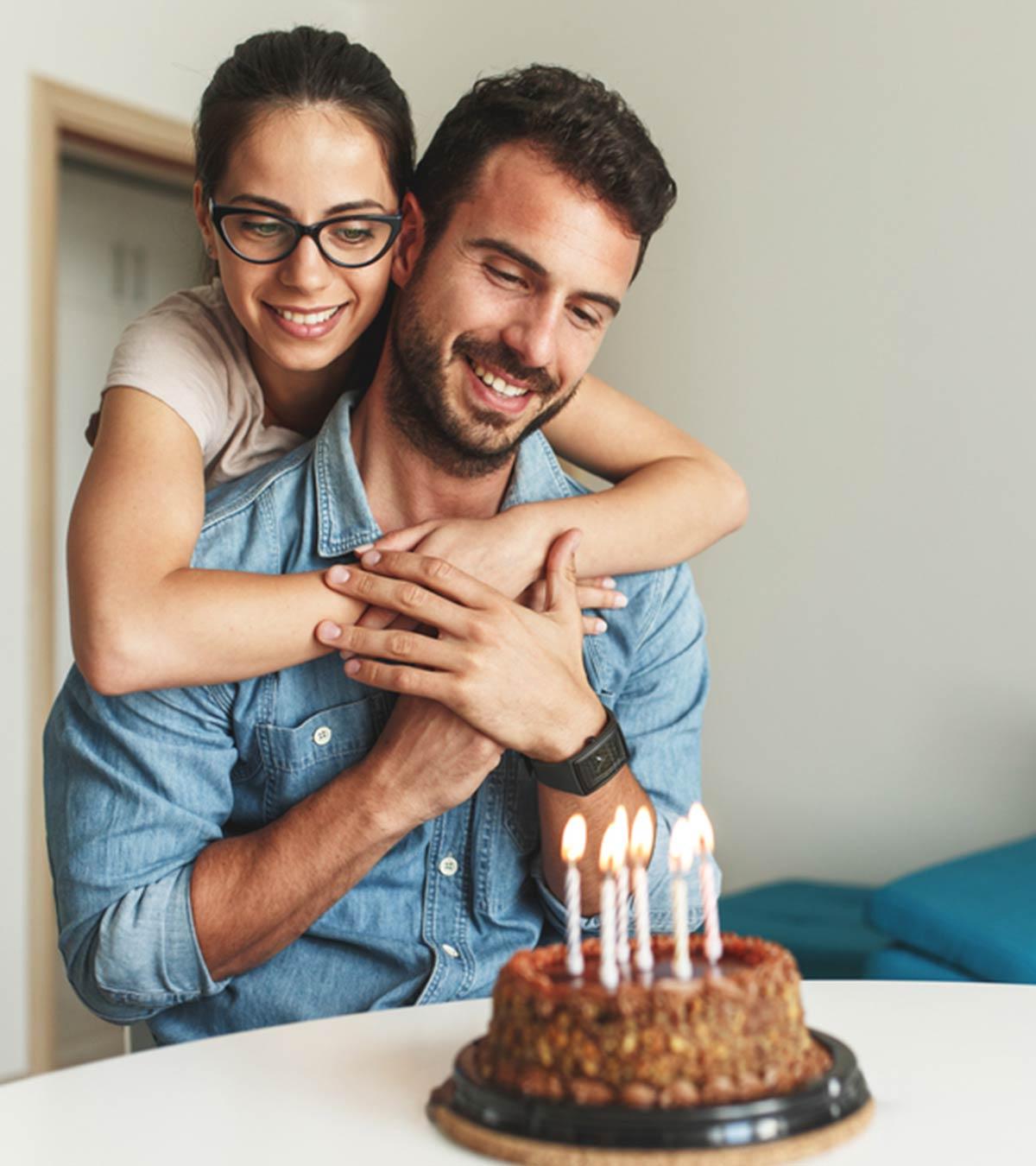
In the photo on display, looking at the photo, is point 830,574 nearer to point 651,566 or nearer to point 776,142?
point 776,142

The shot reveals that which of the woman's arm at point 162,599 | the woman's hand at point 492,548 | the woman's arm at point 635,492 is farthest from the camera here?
the woman's arm at point 635,492

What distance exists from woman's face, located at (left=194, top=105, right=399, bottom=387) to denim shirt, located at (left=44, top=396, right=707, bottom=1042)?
4.1 inches

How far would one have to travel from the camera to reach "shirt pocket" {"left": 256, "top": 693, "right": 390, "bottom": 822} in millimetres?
1428

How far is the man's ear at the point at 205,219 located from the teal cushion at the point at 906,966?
4.66 ft

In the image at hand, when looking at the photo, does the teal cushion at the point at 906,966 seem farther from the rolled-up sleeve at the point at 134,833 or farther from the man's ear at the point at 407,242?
the man's ear at the point at 407,242

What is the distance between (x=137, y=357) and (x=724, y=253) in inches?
83.3

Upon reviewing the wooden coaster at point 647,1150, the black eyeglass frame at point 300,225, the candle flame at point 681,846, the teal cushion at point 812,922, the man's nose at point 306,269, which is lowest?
the teal cushion at point 812,922

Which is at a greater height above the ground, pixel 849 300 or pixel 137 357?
pixel 849 300

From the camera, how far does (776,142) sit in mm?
3258

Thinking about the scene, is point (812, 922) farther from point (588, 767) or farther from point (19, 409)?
point (19, 409)

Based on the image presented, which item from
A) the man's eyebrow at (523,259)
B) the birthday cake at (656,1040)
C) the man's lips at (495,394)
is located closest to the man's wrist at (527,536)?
the man's lips at (495,394)

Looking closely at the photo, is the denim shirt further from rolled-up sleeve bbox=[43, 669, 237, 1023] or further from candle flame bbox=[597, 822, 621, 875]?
candle flame bbox=[597, 822, 621, 875]

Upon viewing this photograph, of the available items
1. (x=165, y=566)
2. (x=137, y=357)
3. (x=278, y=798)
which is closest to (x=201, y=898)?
(x=278, y=798)

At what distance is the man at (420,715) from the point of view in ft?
4.31
